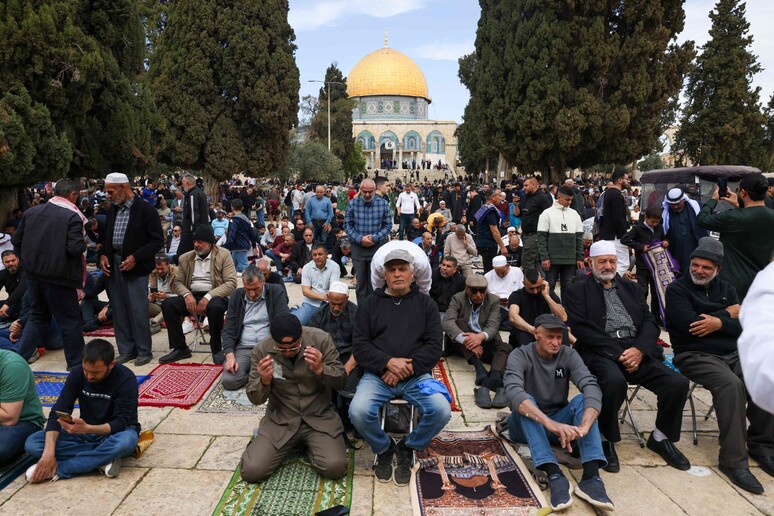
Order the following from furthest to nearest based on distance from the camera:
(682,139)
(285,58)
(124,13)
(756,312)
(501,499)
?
(682,139) < (285,58) < (124,13) < (501,499) < (756,312)

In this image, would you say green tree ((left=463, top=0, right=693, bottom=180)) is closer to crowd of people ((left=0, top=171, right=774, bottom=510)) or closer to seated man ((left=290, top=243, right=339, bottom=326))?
crowd of people ((left=0, top=171, right=774, bottom=510))

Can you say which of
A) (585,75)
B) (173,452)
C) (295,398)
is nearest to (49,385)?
(173,452)

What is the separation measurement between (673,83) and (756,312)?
2254cm

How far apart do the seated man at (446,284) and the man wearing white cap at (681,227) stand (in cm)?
252

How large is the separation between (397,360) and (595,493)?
142 cm

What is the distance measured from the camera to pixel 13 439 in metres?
3.48

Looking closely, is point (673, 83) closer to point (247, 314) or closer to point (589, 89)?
point (589, 89)

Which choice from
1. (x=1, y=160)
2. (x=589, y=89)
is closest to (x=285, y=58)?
(x=589, y=89)

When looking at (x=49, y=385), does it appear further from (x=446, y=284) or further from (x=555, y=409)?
(x=555, y=409)

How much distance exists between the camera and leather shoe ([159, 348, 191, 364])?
5574mm

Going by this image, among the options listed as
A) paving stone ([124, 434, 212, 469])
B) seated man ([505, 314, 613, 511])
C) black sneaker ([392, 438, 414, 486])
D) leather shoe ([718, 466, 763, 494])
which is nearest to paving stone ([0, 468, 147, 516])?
paving stone ([124, 434, 212, 469])

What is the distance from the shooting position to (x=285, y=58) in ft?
68.8

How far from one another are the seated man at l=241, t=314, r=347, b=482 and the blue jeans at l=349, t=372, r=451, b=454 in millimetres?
211

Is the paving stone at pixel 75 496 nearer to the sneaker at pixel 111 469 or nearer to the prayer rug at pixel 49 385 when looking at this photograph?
the sneaker at pixel 111 469
